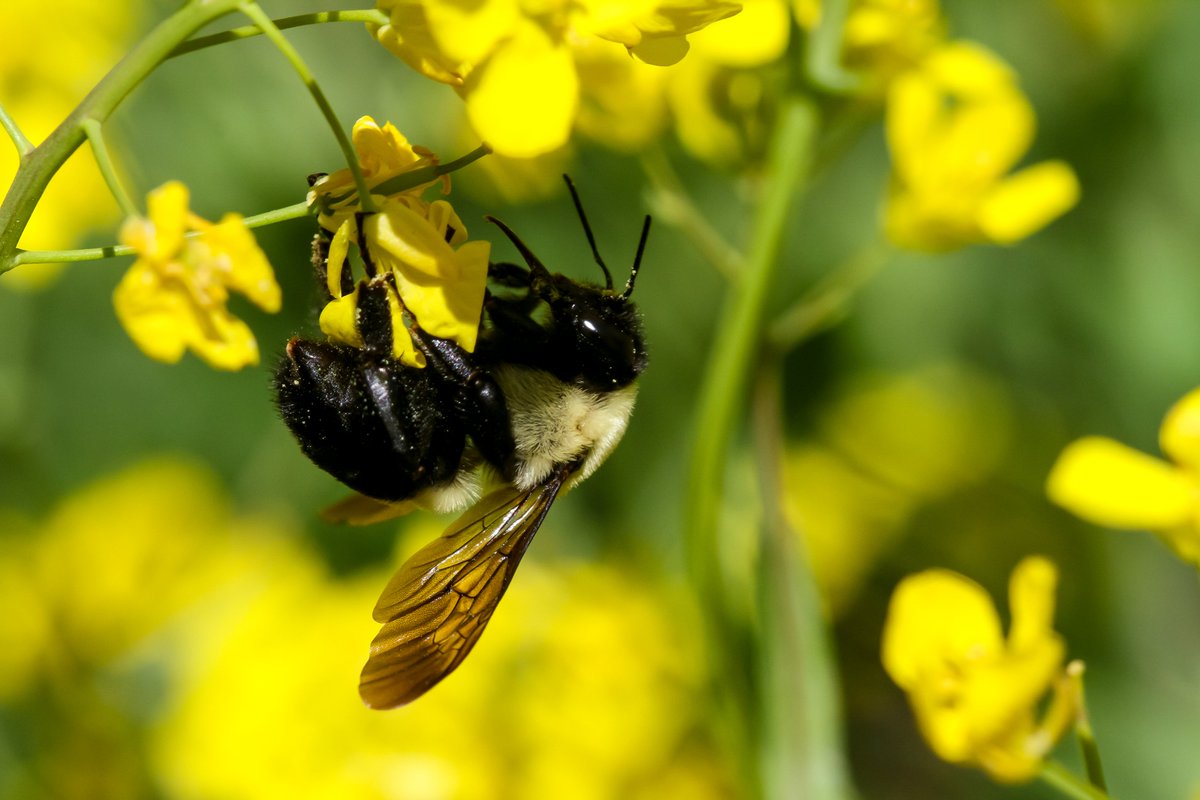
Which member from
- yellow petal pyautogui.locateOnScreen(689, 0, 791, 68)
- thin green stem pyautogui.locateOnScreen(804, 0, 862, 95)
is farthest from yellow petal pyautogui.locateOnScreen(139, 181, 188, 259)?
thin green stem pyautogui.locateOnScreen(804, 0, 862, 95)

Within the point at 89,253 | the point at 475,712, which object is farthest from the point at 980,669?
the point at 475,712

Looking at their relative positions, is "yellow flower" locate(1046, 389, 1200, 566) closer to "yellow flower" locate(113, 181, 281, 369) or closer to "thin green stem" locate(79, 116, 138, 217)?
"yellow flower" locate(113, 181, 281, 369)

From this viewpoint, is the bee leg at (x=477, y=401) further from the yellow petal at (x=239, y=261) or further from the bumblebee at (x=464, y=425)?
the yellow petal at (x=239, y=261)

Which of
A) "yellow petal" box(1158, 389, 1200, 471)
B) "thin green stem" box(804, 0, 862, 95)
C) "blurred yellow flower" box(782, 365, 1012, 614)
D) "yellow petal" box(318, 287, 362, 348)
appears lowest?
"blurred yellow flower" box(782, 365, 1012, 614)

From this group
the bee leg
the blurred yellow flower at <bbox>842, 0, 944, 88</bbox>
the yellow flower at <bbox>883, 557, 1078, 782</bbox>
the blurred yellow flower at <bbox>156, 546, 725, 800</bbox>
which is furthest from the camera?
the blurred yellow flower at <bbox>156, 546, 725, 800</bbox>

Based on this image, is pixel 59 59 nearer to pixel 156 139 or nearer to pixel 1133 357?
pixel 156 139

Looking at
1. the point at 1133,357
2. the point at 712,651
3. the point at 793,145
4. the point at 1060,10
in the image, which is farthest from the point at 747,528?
the point at 1060,10

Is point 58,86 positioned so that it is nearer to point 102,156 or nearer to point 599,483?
point 599,483
